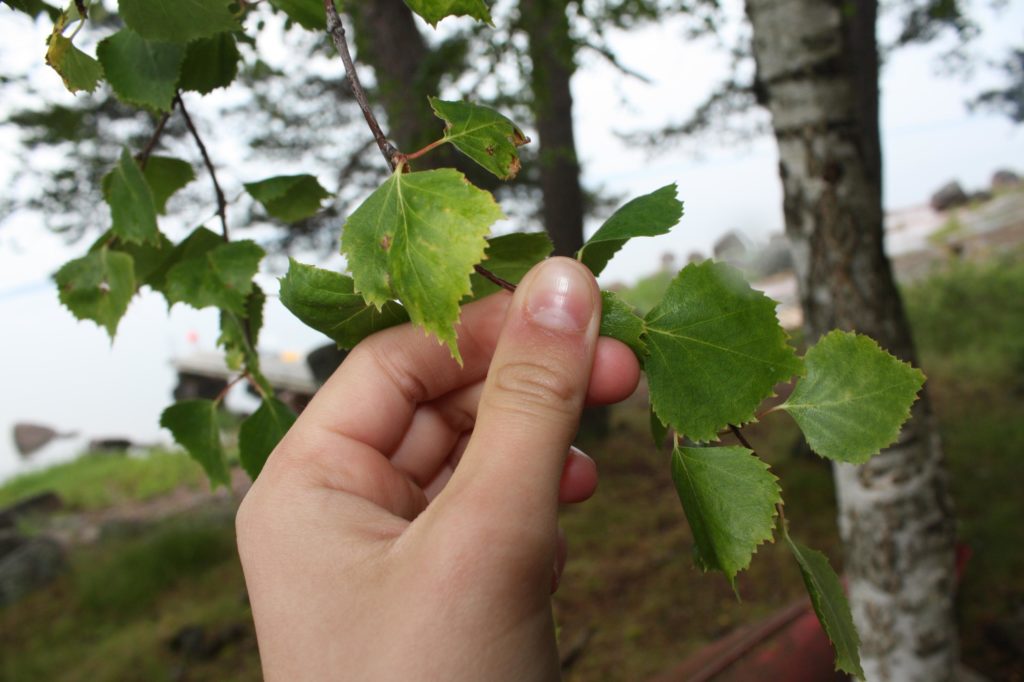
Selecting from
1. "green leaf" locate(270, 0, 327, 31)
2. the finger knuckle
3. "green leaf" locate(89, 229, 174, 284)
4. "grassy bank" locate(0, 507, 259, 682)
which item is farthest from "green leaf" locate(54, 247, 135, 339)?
"grassy bank" locate(0, 507, 259, 682)

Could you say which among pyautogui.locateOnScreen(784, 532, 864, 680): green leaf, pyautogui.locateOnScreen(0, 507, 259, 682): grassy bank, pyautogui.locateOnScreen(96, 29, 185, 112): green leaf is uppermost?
pyautogui.locateOnScreen(96, 29, 185, 112): green leaf

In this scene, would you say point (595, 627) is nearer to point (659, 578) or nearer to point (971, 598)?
point (659, 578)

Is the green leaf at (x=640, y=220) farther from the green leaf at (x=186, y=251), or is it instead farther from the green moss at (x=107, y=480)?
the green moss at (x=107, y=480)

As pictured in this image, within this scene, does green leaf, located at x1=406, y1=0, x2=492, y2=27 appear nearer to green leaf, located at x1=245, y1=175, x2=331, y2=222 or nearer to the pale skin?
the pale skin

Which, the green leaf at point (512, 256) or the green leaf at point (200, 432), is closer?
the green leaf at point (512, 256)

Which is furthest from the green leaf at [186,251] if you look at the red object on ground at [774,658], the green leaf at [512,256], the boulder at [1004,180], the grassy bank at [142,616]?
the boulder at [1004,180]

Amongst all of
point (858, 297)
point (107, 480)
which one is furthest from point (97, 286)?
point (107, 480)

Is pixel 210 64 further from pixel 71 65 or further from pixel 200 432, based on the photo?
pixel 200 432
